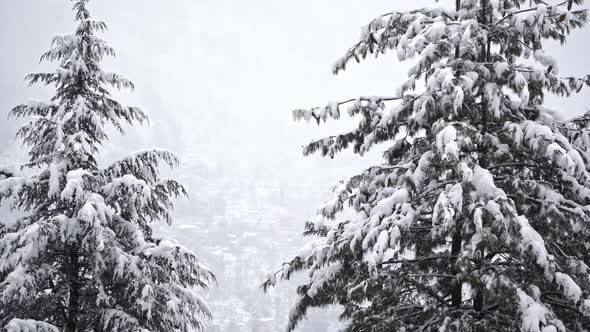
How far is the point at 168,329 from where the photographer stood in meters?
8.71

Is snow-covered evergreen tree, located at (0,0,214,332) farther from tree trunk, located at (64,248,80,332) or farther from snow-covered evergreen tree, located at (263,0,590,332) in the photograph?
snow-covered evergreen tree, located at (263,0,590,332)

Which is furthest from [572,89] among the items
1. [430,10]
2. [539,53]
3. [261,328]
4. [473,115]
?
[261,328]

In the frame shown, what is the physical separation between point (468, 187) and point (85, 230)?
596 cm

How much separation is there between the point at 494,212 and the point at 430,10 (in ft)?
10.3

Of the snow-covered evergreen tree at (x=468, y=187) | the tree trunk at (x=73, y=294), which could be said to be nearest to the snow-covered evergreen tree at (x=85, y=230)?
the tree trunk at (x=73, y=294)

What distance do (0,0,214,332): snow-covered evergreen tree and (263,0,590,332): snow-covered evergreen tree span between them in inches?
106

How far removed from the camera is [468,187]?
4.94 metres

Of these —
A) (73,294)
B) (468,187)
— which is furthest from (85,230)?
(468,187)

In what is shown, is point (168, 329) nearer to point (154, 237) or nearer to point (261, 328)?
point (154, 237)

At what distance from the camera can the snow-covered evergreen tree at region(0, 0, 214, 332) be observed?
7449mm

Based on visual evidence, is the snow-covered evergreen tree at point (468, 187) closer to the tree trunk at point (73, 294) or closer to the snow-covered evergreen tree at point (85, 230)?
the snow-covered evergreen tree at point (85, 230)

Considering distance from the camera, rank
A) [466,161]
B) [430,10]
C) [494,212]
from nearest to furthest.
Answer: [494,212], [466,161], [430,10]

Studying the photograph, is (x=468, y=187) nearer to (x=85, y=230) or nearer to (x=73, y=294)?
(x=85, y=230)

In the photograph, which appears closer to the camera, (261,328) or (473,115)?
(473,115)
